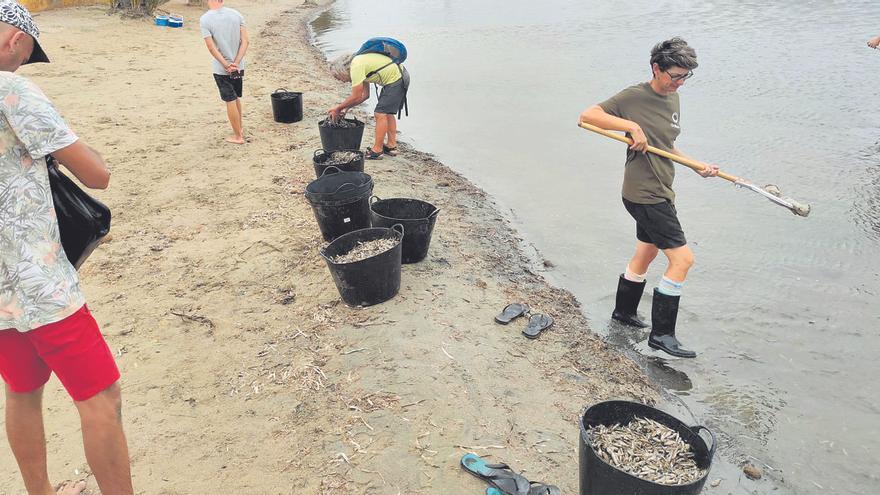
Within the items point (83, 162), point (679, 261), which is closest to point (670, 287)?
point (679, 261)

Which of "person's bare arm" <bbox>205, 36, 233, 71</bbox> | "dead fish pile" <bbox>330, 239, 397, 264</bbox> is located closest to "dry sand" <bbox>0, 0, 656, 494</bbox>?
"dead fish pile" <bbox>330, 239, 397, 264</bbox>

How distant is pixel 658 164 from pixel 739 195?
12.9ft

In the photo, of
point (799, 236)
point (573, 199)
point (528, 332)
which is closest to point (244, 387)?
point (528, 332)

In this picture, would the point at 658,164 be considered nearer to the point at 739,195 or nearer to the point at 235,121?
the point at 739,195

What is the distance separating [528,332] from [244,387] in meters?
1.99

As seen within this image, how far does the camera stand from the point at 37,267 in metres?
2.14

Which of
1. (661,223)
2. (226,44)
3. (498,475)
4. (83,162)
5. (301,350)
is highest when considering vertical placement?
(83,162)

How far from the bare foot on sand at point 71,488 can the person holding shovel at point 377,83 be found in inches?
189

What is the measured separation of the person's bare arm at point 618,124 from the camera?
402 cm

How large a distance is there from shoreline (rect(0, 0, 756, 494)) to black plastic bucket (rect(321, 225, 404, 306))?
10 cm

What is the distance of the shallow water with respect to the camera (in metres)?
4.11

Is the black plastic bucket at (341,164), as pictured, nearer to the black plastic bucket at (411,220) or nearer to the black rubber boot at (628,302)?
the black plastic bucket at (411,220)

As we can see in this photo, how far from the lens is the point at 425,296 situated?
15.4ft

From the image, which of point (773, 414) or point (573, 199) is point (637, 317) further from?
point (573, 199)
